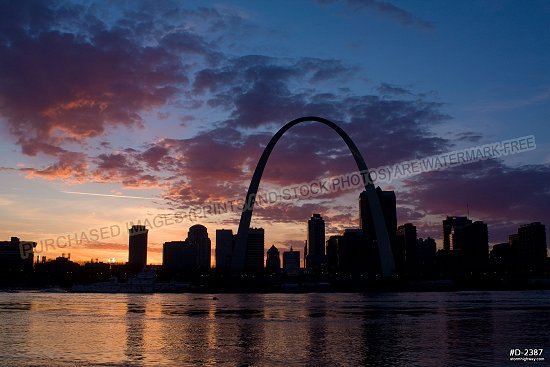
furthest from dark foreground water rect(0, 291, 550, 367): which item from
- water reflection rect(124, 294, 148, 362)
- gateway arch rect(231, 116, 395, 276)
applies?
gateway arch rect(231, 116, 395, 276)

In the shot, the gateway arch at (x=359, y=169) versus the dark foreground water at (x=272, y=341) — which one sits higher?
the gateway arch at (x=359, y=169)

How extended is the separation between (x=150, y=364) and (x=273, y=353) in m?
7.46

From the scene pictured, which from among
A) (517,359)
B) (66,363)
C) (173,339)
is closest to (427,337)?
(517,359)

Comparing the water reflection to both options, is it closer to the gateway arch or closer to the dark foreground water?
the dark foreground water

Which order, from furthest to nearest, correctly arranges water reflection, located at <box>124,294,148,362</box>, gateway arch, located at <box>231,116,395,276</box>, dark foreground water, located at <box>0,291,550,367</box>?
1. gateway arch, located at <box>231,116,395,276</box>
2. water reflection, located at <box>124,294,148,362</box>
3. dark foreground water, located at <box>0,291,550,367</box>

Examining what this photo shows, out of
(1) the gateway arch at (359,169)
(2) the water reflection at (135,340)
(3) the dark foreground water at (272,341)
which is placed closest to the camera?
(3) the dark foreground water at (272,341)

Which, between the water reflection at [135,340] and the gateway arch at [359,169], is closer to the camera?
the water reflection at [135,340]

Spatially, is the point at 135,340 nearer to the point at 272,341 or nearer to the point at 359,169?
the point at 272,341

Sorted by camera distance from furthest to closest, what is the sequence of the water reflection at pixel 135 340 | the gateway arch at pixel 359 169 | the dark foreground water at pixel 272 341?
1. the gateway arch at pixel 359 169
2. the water reflection at pixel 135 340
3. the dark foreground water at pixel 272 341

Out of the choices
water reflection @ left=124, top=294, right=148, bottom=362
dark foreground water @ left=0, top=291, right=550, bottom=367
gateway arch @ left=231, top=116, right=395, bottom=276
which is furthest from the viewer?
gateway arch @ left=231, top=116, right=395, bottom=276

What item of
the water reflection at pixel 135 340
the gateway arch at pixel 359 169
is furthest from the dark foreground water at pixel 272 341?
the gateway arch at pixel 359 169

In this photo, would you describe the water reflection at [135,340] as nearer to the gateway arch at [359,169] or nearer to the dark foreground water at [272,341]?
the dark foreground water at [272,341]

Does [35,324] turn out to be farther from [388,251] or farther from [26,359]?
[388,251]

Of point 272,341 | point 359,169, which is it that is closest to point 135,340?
point 272,341
